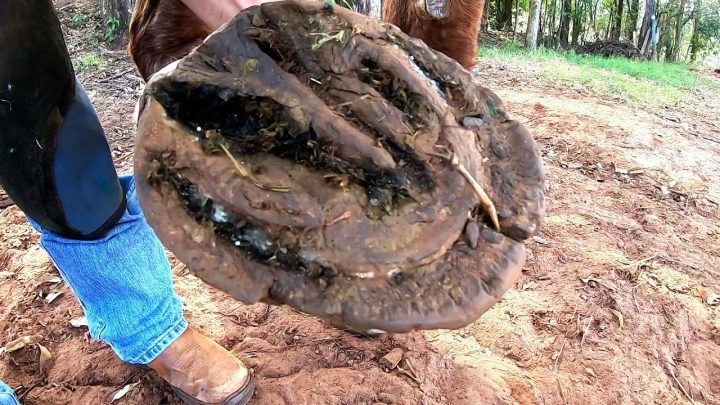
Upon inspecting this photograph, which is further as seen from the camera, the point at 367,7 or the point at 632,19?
the point at 632,19

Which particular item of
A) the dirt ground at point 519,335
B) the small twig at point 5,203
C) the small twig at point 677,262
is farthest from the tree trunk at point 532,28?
the small twig at point 5,203

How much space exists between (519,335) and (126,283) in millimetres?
1300

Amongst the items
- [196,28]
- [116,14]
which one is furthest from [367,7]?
[116,14]

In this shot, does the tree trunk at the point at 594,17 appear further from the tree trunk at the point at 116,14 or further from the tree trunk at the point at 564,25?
the tree trunk at the point at 116,14

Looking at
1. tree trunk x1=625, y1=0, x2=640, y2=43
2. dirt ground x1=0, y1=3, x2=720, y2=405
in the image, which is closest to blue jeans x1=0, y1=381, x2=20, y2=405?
dirt ground x1=0, y1=3, x2=720, y2=405

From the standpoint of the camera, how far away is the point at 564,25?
1545 centimetres

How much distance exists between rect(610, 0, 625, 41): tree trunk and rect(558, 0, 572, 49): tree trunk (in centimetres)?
163

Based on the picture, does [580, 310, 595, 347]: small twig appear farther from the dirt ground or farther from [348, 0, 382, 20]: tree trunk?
[348, 0, 382, 20]: tree trunk

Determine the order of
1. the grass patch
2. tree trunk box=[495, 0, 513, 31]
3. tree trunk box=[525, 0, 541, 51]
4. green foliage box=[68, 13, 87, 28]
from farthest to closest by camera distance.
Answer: tree trunk box=[495, 0, 513, 31], tree trunk box=[525, 0, 541, 51], green foliage box=[68, 13, 87, 28], the grass patch

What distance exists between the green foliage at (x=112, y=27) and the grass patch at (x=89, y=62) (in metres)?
0.27

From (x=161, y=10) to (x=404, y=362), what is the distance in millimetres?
1428

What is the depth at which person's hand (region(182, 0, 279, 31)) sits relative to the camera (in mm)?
1161

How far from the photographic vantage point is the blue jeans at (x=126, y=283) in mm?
1518

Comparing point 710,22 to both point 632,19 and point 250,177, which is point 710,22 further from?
point 250,177
